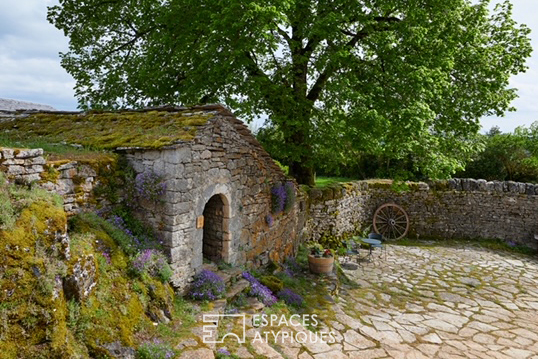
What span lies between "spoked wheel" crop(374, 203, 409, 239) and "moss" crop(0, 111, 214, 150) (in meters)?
10.6

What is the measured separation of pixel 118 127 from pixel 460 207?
1410 centimetres

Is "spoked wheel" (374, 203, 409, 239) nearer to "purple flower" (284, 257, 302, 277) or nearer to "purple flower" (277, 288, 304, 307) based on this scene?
"purple flower" (284, 257, 302, 277)

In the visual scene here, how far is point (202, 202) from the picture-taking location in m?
6.18

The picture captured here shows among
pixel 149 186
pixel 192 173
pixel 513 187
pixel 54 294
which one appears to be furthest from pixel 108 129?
pixel 513 187

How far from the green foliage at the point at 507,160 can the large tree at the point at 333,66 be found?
8.23 meters

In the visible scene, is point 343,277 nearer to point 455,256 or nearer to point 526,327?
point 526,327

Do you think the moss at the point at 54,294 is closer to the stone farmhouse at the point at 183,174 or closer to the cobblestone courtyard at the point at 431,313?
the stone farmhouse at the point at 183,174

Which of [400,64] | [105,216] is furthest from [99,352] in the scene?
[400,64]

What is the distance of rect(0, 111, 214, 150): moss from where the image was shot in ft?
19.5

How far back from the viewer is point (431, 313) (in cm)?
780

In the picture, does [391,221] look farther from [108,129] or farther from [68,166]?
[68,166]

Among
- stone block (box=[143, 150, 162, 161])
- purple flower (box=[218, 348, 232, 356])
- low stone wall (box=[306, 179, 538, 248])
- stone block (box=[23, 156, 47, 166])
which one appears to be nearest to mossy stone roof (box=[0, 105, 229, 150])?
stone block (box=[143, 150, 162, 161])

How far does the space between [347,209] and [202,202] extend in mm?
8274

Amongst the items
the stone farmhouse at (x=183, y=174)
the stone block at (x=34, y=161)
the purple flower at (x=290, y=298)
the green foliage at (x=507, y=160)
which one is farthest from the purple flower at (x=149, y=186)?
the green foliage at (x=507, y=160)
